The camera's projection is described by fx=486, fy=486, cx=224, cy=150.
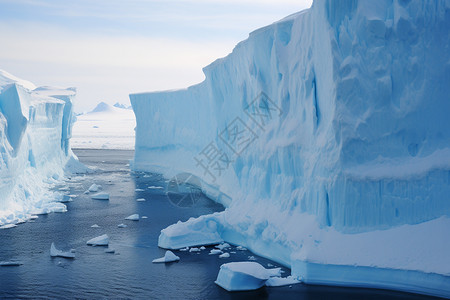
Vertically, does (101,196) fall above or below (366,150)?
below

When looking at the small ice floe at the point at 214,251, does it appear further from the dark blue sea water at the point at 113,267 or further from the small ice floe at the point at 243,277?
the small ice floe at the point at 243,277

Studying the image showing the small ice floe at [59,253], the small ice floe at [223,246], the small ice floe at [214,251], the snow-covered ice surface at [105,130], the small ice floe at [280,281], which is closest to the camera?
the small ice floe at [280,281]

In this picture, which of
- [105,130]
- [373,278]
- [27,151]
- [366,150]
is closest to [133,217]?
[27,151]

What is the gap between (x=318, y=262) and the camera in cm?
857

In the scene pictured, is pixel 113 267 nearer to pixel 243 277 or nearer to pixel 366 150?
pixel 243 277

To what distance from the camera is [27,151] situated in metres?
17.9

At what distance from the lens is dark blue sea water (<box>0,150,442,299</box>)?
820 centimetres

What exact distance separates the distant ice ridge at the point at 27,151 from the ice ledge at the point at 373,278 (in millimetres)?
9030

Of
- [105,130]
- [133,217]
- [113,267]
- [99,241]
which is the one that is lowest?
[113,267]

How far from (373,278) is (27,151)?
13925 millimetres

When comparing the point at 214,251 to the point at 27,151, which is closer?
the point at 214,251

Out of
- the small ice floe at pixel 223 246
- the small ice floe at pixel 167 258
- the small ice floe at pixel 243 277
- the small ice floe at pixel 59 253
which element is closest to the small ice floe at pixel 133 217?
the small ice floe at pixel 223 246

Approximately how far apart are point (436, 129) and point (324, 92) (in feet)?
6.99

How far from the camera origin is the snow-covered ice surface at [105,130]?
55.1m
